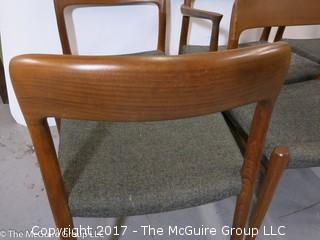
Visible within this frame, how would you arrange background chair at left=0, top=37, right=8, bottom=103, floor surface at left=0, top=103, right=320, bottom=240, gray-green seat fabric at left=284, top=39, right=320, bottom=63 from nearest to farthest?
floor surface at left=0, top=103, right=320, bottom=240 < gray-green seat fabric at left=284, top=39, right=320, bottom=63 < background chair at left=0, top=37, right=8, bottom=103

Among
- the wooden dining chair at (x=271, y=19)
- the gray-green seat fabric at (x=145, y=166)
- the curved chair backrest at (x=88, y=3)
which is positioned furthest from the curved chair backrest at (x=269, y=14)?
the curved chair backrest at (x=88, y=3)

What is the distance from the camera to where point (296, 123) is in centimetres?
80

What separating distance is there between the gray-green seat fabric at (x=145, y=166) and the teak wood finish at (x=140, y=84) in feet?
0.60

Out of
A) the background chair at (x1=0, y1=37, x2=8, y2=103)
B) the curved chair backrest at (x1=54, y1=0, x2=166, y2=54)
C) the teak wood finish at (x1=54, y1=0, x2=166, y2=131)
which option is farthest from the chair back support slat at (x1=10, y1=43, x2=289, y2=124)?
the background chair at (x1=0, y1=37, x2=8, y2=103)

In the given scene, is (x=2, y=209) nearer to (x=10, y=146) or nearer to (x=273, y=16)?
(x=10, y=146)

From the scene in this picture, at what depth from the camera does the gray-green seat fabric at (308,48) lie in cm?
125

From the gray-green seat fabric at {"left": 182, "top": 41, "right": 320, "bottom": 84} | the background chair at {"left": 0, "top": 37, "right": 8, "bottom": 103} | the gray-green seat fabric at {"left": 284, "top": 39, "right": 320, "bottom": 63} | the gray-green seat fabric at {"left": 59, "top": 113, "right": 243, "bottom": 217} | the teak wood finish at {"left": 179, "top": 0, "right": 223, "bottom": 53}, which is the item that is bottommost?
the background chair at {"left": 0, "top": 37, "right": 8, "bottom": 103}

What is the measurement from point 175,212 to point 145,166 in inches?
19.6

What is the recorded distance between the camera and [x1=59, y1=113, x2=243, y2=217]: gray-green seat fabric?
574mm

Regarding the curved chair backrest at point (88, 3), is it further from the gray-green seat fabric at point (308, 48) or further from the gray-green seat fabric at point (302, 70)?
the gray-green seat fabric at point (308, 48)

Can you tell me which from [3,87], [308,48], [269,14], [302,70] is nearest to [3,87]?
[3,87]

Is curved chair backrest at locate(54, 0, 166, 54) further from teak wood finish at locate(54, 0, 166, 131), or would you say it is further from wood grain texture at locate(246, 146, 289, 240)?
wood grain texture at locate(246, 146, 289, 240)

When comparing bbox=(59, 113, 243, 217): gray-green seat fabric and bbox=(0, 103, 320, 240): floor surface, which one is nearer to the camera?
bbox=(59, 113, 243, 217): gray-green seat fabric

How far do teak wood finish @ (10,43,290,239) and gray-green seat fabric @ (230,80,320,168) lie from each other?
321 mm
